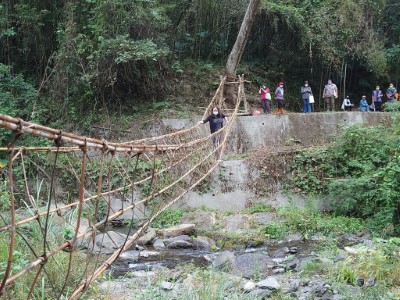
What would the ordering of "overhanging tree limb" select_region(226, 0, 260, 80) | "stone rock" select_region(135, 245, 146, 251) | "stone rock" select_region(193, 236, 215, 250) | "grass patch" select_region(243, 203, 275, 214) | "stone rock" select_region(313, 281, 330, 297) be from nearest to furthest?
1. "stone rock" select_region(313, 281, 330, 297)
2. "stone rock" select_region(135, 245, 146, 251)
3. "stone rock" select_region(193, 236, 215, 250)
4. "grass patch" select_region(243, 203, 275, 214)
5. "overhanging tree limb" select_region(226, 0, 260, 80)

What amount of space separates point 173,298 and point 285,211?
317cm

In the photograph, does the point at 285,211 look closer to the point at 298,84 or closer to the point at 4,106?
the point at 4,106

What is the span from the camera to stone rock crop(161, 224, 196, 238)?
5.02 m

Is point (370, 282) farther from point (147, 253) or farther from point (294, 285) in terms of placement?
point (147, 253)

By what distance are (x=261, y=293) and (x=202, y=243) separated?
189 centimetres

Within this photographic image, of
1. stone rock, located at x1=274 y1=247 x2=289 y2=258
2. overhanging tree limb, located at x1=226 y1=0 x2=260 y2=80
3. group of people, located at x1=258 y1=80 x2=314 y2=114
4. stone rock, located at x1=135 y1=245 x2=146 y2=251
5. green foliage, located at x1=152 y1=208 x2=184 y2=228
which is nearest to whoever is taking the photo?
stone rock, located at x1=274 y1=247 x2=289 y2=258

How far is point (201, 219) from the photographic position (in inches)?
212

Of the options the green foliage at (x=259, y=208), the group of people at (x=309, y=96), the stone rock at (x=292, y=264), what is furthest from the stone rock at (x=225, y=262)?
the group of people at (x=309, y=96)

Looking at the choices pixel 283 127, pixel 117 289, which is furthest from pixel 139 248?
pixel 283 127

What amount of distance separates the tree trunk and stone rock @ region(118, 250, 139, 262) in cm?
408

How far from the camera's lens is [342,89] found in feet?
34.4

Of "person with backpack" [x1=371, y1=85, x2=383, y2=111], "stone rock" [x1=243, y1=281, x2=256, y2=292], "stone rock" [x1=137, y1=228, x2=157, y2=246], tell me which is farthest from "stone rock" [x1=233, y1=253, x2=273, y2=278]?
"person with backpack" [x1=371, y1=85, x2=383, y2=111]

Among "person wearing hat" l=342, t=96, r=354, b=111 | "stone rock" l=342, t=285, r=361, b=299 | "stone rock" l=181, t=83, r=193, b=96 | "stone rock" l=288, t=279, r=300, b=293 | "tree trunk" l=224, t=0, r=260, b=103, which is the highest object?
"tree trunk" l=224, t=0, r=260, b=103

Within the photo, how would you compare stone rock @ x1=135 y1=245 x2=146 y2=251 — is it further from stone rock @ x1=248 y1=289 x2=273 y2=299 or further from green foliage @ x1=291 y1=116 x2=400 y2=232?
green foliage @ x1=291 y1=116 x2=400 y2=232
